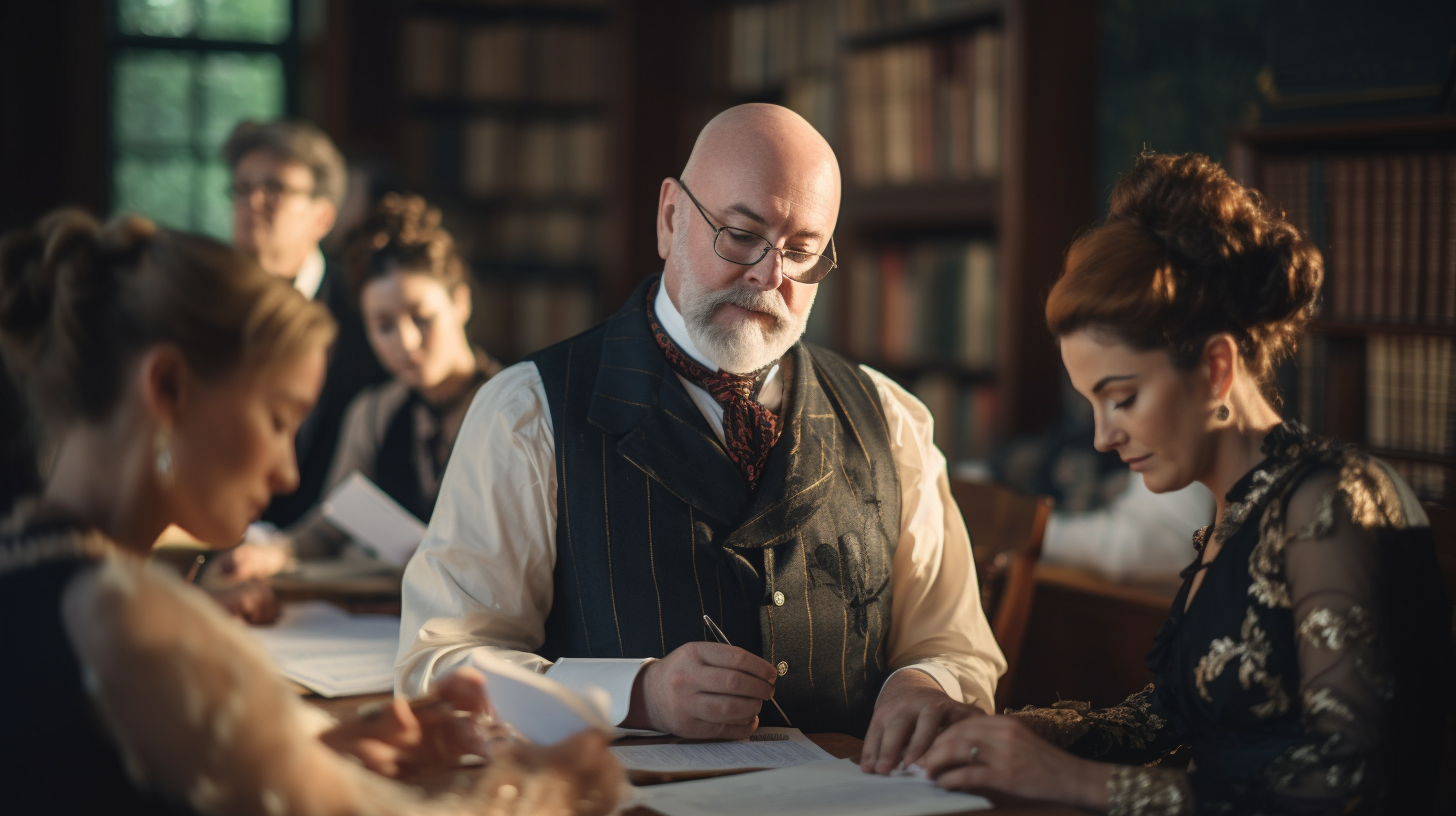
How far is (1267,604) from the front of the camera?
126 centimetres

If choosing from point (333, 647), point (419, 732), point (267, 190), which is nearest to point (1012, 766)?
point (419, 732)

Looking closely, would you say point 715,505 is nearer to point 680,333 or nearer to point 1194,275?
point 680,333

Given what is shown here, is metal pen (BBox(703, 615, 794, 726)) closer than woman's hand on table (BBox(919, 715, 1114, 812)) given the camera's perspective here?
No

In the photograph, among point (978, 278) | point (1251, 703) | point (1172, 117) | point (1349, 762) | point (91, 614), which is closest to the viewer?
point (91, 614)

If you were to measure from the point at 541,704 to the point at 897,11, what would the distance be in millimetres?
3222

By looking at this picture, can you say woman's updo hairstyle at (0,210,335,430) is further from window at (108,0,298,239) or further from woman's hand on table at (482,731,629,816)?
window at (108,0,298,239)

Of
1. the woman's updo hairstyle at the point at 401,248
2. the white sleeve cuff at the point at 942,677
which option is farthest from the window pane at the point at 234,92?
the white sleeve cuff at the point at 942,677

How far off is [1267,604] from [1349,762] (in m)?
0.17

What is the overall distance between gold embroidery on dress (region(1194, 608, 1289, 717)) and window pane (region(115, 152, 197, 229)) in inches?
199

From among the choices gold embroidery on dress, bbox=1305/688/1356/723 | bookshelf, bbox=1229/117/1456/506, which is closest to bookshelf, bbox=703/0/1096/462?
bookshelf, bbox=1229/117/1456/506

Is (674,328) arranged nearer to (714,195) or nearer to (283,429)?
(714,195)

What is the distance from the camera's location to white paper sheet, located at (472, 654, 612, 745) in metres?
1.10

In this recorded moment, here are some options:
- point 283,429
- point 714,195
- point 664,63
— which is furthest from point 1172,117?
point 283,429

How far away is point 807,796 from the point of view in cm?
126
